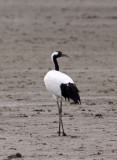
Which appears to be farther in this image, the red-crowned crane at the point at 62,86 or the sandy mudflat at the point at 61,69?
the red-crowned crane at the point at 62,86

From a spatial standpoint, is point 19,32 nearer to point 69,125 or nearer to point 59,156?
point 69,125

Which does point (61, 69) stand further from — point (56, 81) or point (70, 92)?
point (70, 92)

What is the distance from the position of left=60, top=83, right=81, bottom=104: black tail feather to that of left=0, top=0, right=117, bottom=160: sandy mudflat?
0.57m

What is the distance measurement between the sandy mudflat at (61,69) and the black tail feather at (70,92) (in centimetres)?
57

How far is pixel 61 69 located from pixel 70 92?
307 inches

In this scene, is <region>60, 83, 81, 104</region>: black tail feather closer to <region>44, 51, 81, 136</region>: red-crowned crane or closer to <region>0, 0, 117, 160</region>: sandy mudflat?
<region>44, 51, 81, 136</region>: red-crowned crane

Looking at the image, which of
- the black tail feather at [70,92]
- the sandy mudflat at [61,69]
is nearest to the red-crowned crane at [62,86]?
the black tail feather at [70,92]

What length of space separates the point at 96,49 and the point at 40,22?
7.04 metres

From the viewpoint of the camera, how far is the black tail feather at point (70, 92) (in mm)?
8875

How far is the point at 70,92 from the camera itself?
8.89 metres

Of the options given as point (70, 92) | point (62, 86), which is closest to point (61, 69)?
point (62, 86)

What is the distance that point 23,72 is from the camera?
15984 mm

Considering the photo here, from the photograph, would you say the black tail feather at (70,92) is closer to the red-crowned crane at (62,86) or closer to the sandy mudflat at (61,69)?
the red-crowned crane at (62,86)

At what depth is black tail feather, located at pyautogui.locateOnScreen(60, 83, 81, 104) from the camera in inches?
349
